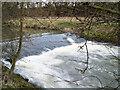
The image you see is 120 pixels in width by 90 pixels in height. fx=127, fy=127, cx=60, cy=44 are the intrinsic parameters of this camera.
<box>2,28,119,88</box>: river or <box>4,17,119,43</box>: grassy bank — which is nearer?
<box>4,17,119,43</box>: grassy bank

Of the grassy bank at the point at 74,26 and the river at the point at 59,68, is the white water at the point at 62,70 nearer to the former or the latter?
the river at the point at 59,68

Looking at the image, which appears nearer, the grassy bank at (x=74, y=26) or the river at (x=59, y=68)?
the grassy bank at (x=74, y=26)

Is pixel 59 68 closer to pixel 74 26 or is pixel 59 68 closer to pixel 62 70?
pixel 62 70

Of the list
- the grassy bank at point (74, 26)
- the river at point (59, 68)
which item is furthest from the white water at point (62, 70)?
the grassy bank at point (74, 26)


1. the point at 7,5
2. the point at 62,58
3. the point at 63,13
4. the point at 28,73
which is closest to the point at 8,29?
the point at 7,5

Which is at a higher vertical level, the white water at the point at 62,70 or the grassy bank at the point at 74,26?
the grassy bank at the point at 74,26

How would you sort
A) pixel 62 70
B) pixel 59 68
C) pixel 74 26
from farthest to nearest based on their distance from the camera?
pixel 59 68 → pixel 62 70 → pixel 74 26

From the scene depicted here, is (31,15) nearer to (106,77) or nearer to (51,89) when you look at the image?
(51,89)

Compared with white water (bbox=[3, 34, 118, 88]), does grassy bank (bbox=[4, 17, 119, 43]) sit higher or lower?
higher

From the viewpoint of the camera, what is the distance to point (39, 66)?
5.74m

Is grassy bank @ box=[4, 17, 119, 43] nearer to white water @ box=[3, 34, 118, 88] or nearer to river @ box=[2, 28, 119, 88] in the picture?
river @ box=[2, 28, 119, 88]

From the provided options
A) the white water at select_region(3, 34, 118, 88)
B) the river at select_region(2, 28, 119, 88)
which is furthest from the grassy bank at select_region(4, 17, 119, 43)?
the white water at select_region(3, 34, 118, 88)

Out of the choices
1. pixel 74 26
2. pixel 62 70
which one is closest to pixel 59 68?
pixel 62 70

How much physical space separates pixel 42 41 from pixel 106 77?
18.1 feet
